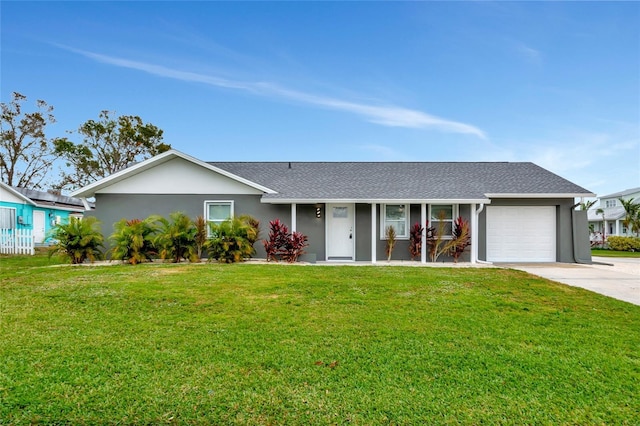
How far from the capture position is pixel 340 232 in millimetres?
12711

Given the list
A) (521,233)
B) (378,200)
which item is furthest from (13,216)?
(521,233)

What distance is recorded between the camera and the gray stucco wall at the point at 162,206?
488 inches

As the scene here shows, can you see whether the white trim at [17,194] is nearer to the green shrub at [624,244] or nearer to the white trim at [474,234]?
the white trim at [474,234]

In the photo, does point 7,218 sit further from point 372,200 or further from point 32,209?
point 372,200

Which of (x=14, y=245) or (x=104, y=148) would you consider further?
(x=104, y=148)

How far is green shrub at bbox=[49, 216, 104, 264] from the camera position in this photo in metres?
10.9

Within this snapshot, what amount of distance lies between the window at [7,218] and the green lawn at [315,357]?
17451mm

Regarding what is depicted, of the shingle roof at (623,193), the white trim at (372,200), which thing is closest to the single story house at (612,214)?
the shingle roof at (623,193)

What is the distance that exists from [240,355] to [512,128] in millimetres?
18890

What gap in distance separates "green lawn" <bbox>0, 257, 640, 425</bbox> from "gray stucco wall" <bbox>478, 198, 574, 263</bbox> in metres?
6.42

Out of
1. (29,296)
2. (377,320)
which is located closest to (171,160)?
(29,296)

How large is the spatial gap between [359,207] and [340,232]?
1195mm

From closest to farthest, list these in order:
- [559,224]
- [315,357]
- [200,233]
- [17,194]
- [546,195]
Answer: [315,357] → [200,233] → [546,195] → [559,224] → [17,194]

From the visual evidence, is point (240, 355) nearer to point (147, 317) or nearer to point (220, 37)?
point (147, 317)
